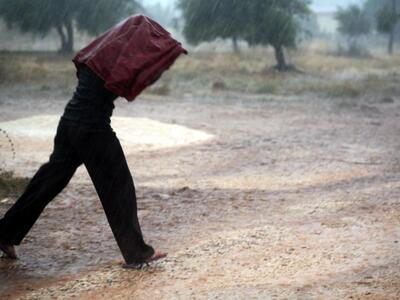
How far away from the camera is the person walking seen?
3188mm

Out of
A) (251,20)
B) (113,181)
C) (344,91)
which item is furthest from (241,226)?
(251,20)

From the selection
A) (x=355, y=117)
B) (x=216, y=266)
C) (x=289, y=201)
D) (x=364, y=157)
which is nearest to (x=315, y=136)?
(x=364, y=157)

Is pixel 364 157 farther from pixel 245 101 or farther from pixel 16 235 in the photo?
pixel 245 101

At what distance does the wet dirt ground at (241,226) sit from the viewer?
322 centimetres

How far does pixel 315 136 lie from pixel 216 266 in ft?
19.2

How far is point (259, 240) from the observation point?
400cm

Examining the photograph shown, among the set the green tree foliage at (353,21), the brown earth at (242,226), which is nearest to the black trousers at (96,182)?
the brown earth at (242,226)

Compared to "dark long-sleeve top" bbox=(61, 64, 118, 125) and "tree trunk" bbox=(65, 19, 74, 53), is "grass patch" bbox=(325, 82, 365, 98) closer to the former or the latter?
"dark long-sleeve top" bbox=(61, 64, 118, 125)

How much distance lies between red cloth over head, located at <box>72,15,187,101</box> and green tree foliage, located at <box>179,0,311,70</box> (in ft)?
65.8

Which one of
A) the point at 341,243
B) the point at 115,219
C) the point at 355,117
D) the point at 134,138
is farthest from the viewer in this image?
the point at 355,117

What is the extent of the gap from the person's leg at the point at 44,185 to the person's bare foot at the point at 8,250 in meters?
0.11

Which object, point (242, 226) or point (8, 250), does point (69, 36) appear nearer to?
point (242, 226)

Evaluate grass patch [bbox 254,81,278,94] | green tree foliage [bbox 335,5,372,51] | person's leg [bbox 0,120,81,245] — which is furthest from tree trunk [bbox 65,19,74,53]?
person's leg [bbox 0,120,81,245]

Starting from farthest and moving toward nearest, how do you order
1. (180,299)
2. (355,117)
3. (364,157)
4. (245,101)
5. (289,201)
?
(245,101), (355,117), (364,157), (289,201), (180,299)
